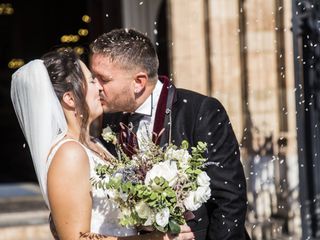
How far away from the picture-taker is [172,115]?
3.45 metres

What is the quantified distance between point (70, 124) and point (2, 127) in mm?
10246

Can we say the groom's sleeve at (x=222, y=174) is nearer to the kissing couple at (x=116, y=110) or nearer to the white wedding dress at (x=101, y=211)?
the kissing couple at (x=116, y=110)

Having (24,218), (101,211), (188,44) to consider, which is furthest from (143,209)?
(24,218)

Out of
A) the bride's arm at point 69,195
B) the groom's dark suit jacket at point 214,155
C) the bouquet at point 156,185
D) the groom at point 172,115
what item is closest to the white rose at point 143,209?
the bouquet at point 156,185

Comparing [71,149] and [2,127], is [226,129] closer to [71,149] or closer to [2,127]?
[71,149]

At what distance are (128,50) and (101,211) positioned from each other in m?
0.69

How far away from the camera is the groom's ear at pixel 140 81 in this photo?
10.7ft

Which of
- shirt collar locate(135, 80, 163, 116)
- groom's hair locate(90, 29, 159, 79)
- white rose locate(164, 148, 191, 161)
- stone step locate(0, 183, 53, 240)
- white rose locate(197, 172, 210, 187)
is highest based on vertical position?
groom's hair locate(90, 29, 159, 79)

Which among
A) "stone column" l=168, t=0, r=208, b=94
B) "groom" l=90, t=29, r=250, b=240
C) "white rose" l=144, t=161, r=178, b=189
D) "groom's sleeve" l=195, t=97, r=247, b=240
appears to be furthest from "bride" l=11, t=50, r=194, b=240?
"stone column" l=168, t=0, r=208, b=94

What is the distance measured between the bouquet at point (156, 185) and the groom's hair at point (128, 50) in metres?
0.40

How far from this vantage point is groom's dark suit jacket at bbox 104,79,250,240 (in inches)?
133

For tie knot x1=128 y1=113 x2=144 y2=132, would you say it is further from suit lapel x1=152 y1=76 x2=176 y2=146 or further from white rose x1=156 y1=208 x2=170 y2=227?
white rose x1=156 y1=208 x2=170 y2=227

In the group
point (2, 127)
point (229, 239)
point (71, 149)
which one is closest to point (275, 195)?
point (229, 239)

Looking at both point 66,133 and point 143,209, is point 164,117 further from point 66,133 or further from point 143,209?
point 143,209
